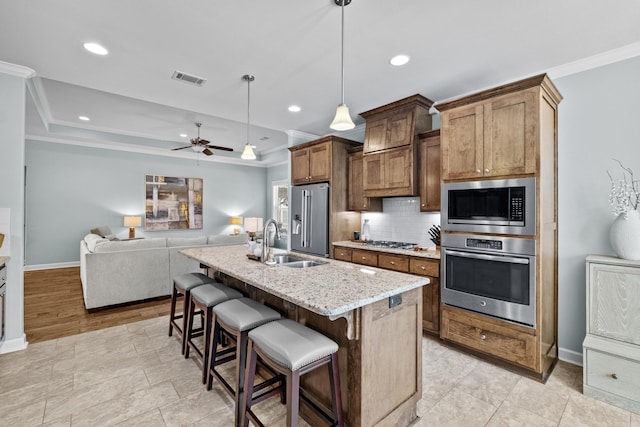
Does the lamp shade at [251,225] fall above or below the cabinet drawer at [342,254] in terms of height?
above

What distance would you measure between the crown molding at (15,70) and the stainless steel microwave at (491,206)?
4.19m

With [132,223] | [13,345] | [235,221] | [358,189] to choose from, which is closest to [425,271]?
[358,189]

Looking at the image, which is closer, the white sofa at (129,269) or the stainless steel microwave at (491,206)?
the stainless steel microwave at (491,206)

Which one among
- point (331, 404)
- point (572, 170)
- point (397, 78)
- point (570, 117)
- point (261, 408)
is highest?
point (397, 78)

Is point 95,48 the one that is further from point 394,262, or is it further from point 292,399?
point 394,262

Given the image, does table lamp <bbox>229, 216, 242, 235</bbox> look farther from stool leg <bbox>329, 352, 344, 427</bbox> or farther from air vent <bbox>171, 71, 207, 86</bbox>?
stool leg <bbox>329, 352, 344, 427</bbox>

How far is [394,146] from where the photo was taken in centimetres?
367

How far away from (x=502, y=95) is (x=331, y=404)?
274 centimetres

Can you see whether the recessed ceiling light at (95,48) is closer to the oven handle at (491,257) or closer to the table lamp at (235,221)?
the oven handle at (491,257)

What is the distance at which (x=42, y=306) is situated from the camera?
161 inches

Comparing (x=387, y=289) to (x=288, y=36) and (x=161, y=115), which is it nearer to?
(x=288, y=36)

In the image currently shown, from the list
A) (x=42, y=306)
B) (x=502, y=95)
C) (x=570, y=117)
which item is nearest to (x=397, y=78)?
(x=502, y=95)

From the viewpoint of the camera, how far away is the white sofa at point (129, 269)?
3.94 meters

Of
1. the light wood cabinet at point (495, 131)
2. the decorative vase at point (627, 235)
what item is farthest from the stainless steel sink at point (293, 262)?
the decorative vase at point (627, 235)
